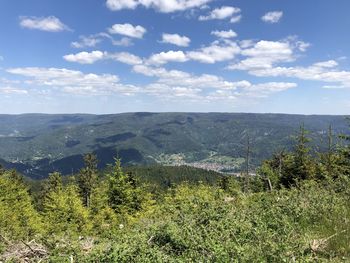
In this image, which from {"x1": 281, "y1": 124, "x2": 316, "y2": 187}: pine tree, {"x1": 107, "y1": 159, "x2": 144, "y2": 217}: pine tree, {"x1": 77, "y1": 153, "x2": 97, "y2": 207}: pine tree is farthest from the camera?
{"x1": 77, "y1": 153, "x2": 97, "y2": 207}: pine tree

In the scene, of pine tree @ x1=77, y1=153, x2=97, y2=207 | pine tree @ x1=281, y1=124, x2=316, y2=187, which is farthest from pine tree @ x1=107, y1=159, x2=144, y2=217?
pine tree @ x1=77, y1=153, x2=97, y2=207

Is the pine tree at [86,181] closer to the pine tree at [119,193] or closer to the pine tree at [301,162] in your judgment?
the pine tree at [119,193]

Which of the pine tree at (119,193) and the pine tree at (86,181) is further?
the pine tree at (86,181)

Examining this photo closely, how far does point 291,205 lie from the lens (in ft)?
32.9

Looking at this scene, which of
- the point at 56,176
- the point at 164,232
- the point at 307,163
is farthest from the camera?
the point at 56,176

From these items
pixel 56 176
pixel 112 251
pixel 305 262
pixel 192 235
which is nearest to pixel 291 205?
pixel 192 235

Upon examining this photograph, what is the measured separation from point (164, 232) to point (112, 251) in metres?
1.82

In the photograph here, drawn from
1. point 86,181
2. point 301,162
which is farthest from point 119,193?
point 86,181

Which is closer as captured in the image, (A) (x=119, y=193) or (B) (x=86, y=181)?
(A) (x=119, y=193)

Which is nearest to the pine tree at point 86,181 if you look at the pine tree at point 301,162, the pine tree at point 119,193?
the pine tree at point 119,193

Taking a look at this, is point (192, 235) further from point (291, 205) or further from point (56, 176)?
point (56, 176)

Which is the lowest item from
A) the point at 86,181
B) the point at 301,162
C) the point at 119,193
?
the point at 86,181

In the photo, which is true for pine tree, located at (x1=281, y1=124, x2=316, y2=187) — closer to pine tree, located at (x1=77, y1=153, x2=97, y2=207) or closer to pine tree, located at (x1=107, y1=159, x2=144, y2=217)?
pine tree, located at (x1=107, y1=159, x2=144, y2=217)

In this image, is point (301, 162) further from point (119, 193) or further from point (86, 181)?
point (86, 181)
